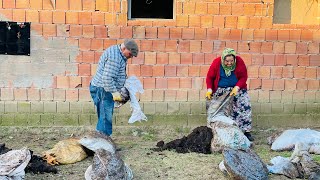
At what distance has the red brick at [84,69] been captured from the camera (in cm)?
729

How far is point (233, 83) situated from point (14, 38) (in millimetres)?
3444

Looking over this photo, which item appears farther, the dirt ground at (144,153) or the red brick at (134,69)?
the red brick at (134,69)

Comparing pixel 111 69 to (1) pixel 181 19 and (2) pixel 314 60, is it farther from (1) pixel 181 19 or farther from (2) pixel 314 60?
(2) pixel 314 60

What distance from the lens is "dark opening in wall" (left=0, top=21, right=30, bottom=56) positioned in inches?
280

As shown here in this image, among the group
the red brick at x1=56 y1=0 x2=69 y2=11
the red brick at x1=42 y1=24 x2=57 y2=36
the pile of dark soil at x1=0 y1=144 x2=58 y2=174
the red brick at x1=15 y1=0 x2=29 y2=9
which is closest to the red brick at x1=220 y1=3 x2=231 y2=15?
the red brick at x1=56 y1=0 x2=69 y2=11

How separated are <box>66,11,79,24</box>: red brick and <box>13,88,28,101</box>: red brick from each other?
129cm

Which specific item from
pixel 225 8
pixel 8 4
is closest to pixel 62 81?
pixel 8 4

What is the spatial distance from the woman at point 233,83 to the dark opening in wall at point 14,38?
289 centimetres

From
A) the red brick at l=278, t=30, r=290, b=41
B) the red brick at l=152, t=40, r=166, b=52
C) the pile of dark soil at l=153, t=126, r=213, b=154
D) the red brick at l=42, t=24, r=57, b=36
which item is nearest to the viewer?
the pile of dark soil at l=153, t=126, r=213, b=154

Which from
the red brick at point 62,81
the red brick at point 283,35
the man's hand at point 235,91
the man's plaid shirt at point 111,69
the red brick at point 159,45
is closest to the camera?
the man's plaid shirt at point 111,69

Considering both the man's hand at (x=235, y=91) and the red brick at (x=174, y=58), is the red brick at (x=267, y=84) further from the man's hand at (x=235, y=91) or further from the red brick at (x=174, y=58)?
the red brick at (x=174, y=58)

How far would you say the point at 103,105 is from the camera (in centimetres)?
603

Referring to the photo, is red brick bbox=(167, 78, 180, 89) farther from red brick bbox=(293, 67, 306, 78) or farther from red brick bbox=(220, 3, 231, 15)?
red brick bbox=(293, 67, 306, 78)

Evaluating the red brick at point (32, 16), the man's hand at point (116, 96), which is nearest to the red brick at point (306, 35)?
the man's hand at point (116, 96)
